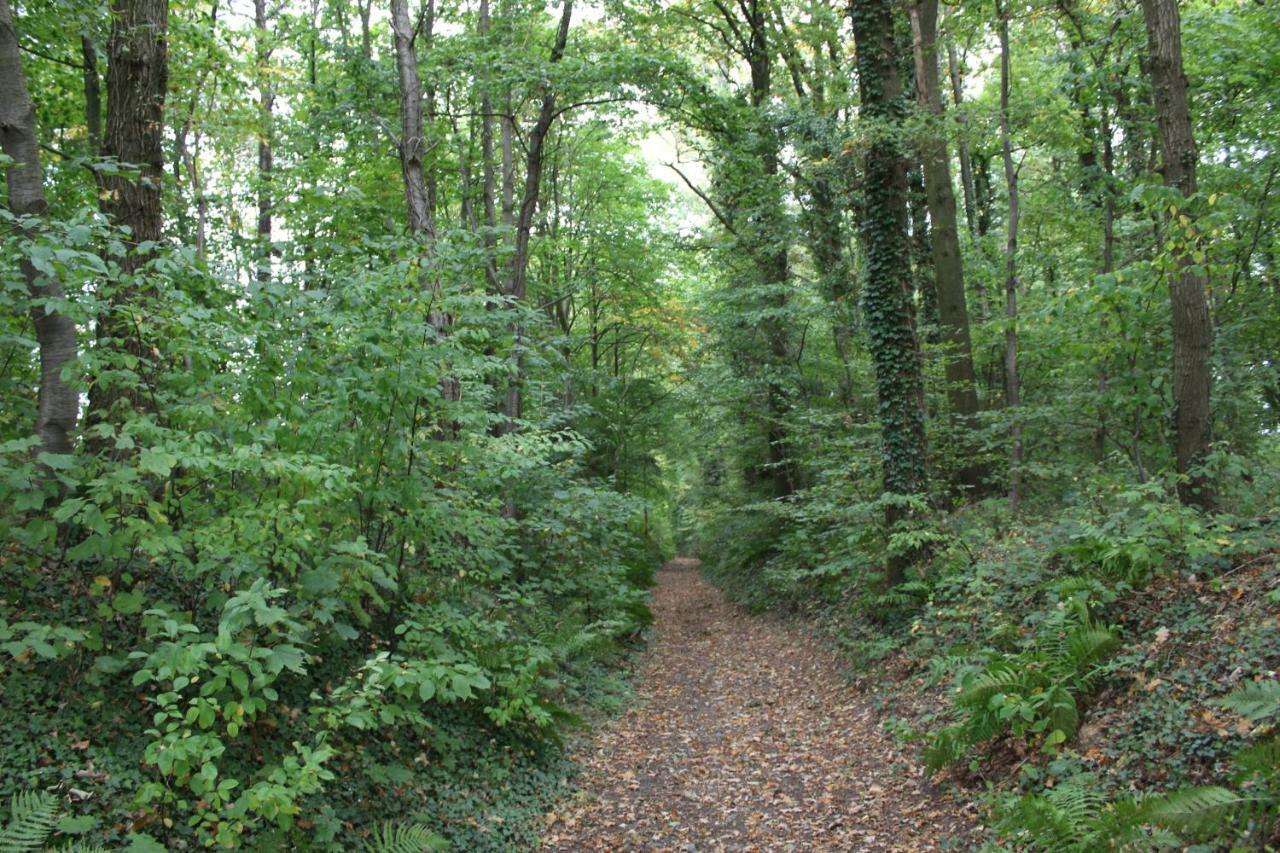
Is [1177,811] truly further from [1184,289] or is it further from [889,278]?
[889,278]

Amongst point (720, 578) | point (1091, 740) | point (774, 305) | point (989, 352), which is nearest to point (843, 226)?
point (774, 305)

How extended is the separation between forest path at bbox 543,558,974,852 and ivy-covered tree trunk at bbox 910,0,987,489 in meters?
4.47

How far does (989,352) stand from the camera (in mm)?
15852

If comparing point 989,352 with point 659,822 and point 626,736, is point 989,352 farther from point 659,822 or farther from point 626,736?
point 659,822

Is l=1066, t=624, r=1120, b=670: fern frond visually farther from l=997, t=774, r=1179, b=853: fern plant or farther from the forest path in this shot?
the forest path

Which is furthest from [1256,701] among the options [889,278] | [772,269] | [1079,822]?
[772,269]

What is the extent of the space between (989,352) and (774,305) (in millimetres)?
4607

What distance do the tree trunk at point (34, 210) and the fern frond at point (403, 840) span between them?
3179 mm

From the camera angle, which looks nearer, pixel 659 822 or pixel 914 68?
pixel 659 822

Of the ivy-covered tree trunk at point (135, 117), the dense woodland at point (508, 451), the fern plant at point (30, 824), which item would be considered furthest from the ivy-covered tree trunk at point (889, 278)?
the fern plant at point (30, 824)

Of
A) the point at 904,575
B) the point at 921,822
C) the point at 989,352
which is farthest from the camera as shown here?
the point at 989,352

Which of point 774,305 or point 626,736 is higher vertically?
point 774,305

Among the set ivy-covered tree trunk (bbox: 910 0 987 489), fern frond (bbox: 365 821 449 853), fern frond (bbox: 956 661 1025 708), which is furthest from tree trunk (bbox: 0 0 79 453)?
ivy-covered tree trunk (bbox: 910 0 987 489)

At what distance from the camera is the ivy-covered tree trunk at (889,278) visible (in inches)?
377
